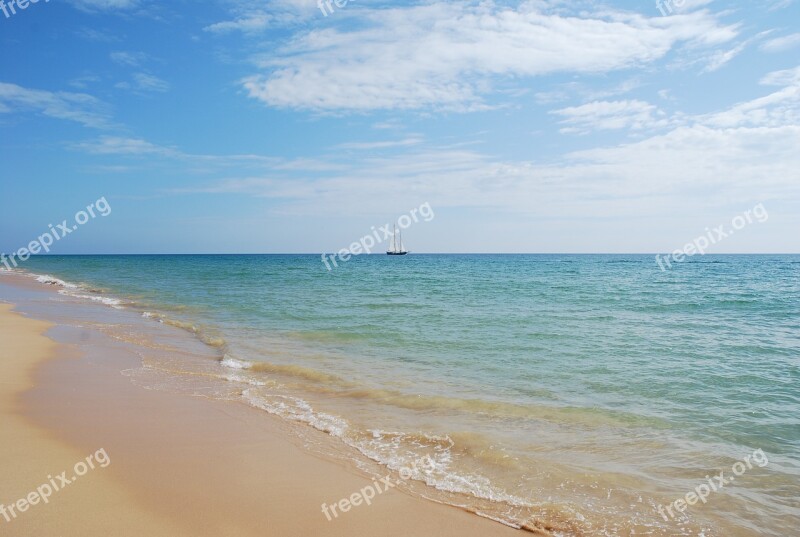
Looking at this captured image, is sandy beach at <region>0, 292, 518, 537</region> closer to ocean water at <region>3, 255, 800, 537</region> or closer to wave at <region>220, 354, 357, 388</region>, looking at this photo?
ocean water at <region>3, 255, 800, 537</region>

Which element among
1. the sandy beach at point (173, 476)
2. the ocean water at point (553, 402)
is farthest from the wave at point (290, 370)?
the sandy beach at point (173, 476)

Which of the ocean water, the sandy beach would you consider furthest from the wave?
the sandy beach

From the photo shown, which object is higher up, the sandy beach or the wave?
the sandy beach

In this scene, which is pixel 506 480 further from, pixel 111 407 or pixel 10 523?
pixel 111 407

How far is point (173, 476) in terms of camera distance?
5.43 m

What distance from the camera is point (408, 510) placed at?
199 inches

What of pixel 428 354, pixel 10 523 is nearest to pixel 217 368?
pixel 428 354

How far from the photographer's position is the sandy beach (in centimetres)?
453

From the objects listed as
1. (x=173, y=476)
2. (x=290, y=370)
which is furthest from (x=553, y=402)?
(x=173, y=476)

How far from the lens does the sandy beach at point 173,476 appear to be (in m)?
4.53

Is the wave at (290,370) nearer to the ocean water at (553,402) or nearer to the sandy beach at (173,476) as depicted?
the ocean water at (553,402)

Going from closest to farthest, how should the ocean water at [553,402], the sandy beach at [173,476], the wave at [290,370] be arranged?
1. the sandy beach at [173,476]
2. the ocean water at [553,402]
3. the wave at [290,370]

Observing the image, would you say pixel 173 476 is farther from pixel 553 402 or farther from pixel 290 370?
pixel 553 402

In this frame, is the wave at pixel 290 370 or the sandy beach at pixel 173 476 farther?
the wave at pixel 290 370
